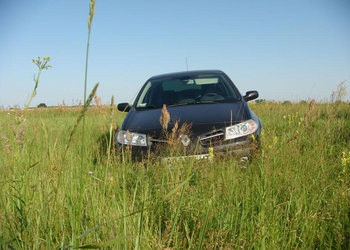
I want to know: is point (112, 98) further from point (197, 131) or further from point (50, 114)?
point (50, 114)

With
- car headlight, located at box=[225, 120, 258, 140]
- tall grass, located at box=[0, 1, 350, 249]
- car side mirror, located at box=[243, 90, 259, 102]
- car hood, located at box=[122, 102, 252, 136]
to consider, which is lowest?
tall grass, located at box=[0, 1, 350, 249]

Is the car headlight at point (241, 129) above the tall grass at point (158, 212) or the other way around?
above

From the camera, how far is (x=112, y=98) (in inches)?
38.8

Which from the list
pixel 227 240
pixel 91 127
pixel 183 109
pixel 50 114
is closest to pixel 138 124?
pixel 183 109

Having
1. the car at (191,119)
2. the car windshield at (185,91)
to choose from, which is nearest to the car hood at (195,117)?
the car at (191,119)

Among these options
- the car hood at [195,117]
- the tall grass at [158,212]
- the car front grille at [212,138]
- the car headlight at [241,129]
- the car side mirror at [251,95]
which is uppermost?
the car side mirror at [251,95]

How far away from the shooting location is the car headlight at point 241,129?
2.97 metres

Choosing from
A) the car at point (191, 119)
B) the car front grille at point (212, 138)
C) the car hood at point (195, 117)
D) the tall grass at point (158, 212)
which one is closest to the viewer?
the tall grass at point (158, 212)

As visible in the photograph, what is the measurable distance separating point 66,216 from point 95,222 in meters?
0.20

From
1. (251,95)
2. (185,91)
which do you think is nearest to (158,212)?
(185,91)

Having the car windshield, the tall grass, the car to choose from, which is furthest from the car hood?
the tall grass

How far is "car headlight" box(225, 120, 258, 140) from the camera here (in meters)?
2.97

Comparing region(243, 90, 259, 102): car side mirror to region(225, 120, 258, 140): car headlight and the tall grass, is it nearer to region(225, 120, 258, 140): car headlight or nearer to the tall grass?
region(225, 120, 258, 140): car headlight

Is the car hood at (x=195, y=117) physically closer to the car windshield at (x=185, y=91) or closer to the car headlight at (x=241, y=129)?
the car headlight at (x=241, y=129)
